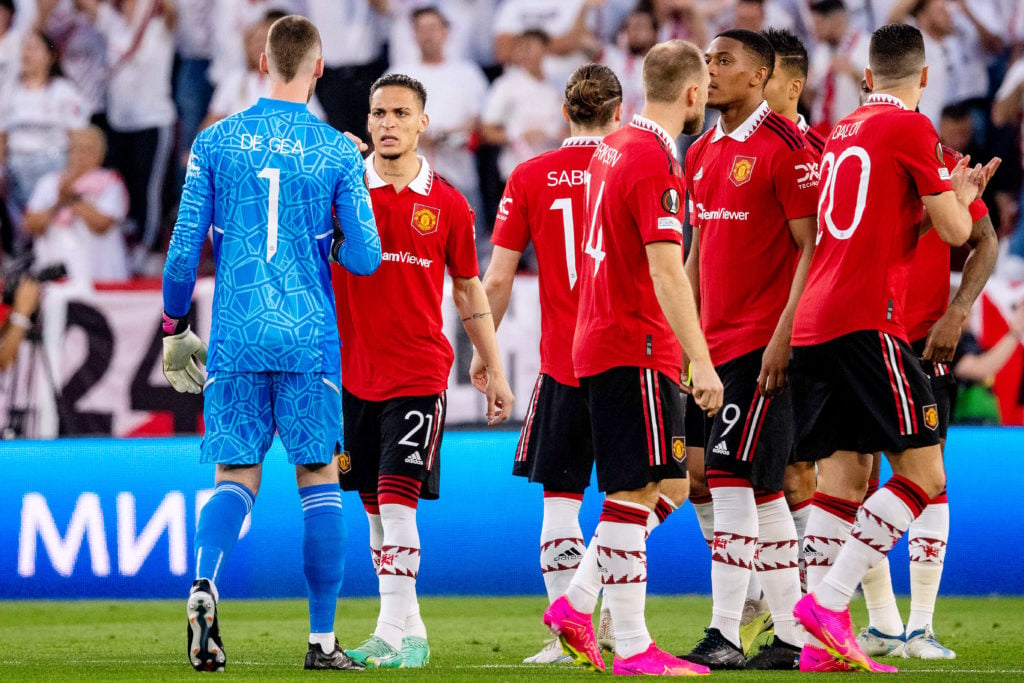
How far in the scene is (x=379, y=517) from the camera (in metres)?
6.26

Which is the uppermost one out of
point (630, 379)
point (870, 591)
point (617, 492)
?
point (630, 379)

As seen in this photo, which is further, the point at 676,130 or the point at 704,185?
the point at 704,185

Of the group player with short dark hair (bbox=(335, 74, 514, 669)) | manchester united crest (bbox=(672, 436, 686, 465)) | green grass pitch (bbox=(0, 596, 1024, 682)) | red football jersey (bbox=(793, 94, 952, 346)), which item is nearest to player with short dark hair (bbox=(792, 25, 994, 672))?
red football jersey (bbox=(793, 94, 952, 346))

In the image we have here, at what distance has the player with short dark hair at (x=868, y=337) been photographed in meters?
5.08

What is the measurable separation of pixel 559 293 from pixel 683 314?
1.45 meters

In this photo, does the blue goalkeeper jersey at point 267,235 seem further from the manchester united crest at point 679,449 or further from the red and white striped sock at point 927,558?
the red and white striped sock at point 927,558

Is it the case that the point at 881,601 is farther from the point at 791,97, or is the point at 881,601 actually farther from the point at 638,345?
the point at 791,97

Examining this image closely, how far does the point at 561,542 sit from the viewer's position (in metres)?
6.16

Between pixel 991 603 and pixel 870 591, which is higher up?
pixel 870 591

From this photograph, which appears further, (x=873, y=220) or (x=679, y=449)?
(x=873, y=220)

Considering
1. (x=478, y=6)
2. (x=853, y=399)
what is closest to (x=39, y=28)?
(x=478, y=6)

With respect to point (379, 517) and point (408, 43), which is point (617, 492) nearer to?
point (379, 517)

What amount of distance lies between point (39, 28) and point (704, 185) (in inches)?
302

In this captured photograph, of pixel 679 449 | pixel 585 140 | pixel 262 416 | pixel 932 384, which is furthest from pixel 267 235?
pixel 932 384
